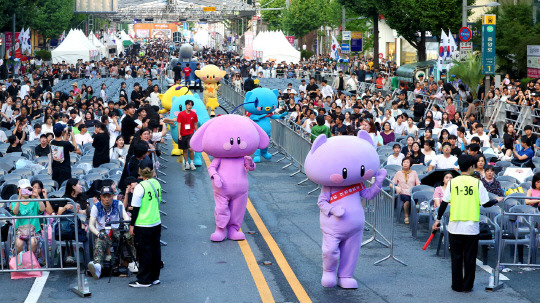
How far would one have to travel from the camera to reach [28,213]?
11609 millimetres

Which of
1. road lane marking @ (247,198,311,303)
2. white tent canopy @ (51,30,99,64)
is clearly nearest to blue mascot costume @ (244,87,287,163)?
road lane marking @ (247,198,311,303)

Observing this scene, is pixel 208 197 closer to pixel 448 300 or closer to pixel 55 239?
pixel 55 239

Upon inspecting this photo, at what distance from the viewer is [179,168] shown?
20328mm

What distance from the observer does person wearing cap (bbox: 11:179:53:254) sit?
10852mm

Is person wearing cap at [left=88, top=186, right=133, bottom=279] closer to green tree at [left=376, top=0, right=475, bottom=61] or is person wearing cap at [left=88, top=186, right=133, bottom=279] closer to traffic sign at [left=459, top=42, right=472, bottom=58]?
traffic sign at [left=459, top=42, right=472, bottom=58]

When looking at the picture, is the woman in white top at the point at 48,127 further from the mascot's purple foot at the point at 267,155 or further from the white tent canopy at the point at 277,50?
the white tent canopy at the point at 277,50

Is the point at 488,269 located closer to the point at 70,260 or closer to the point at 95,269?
the point at 95,269

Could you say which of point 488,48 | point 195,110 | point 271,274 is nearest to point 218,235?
point 271,274

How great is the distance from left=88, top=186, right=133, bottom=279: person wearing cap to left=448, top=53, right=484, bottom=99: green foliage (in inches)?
872

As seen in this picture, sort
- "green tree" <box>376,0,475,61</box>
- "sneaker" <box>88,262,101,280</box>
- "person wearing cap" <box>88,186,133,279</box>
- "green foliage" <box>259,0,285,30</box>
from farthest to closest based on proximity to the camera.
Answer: "green foliage" <box>259,0,285,30</box>, "green tree" <box>376,0,475,61</box>, "person wearing cap" <box>88,186,133,279</box>, "sneaker" <box>88,262,101,280</box>

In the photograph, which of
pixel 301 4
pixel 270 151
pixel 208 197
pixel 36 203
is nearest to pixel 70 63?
pixel 301 4

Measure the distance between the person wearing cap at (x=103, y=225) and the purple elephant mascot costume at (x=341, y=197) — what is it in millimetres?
2745

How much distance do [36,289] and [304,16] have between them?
242 ft

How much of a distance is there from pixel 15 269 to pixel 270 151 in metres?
13.2
